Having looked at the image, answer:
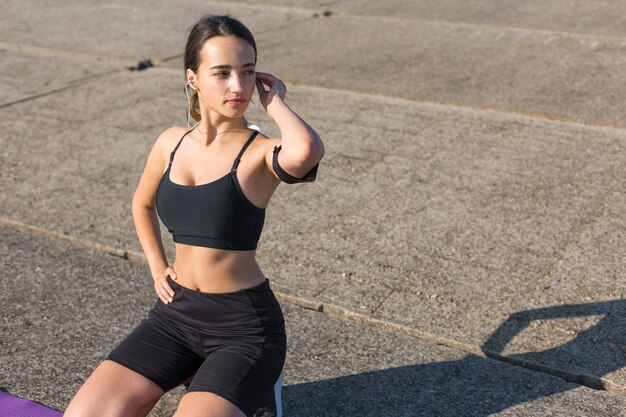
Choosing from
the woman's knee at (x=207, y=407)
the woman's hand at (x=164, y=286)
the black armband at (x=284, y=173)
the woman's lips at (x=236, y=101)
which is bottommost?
the woman's knee at (x=207, y=407)

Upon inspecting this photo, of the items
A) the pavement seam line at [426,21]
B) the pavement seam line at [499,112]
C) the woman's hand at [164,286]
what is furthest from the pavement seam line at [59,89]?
the woman's hand at [164,286]

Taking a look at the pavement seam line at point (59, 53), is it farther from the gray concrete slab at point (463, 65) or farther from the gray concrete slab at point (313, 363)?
the gray concrete slab at point (313, 363)

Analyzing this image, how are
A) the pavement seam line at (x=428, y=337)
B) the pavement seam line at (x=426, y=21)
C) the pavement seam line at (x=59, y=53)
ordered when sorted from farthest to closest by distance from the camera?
1. the pavement seam line at (x=426, y=21)
2. the pavement seam line at (x=59, y=53)
3. the pavement seam line at (x=428, y=337)

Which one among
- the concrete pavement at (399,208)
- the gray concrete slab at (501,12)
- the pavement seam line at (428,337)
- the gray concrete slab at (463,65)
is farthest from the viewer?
the gray concrete slab at (501,12)

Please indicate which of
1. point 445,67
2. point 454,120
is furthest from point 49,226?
point 445,67

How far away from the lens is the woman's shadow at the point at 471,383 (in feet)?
12.0

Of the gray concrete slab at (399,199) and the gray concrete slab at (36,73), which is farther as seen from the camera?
the gray concrete slab at (36,73)

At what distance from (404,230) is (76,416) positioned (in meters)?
2.76

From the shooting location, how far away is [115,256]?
5184 millimetres

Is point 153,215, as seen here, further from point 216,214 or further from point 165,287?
point 216,214

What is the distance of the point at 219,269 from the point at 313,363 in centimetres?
89

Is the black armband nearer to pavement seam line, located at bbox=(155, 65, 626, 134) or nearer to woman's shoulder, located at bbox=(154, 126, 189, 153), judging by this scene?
woman's shoulder, located at bbox=(154, 126, 189, 153)

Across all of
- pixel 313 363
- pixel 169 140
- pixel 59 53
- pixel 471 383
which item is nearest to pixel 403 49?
pixel 59 53

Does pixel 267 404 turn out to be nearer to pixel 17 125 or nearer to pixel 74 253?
pixel 74 253
